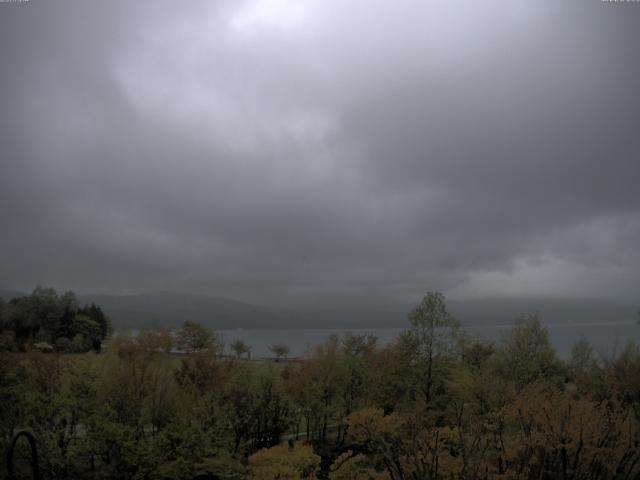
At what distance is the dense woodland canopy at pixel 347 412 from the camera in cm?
1600

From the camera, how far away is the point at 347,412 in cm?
3753

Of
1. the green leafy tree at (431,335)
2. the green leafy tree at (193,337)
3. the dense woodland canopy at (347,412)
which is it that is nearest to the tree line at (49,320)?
the green leafy tree at (193,337)

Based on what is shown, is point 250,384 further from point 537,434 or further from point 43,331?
point 43,331

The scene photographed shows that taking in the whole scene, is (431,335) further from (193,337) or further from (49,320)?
(49,320)

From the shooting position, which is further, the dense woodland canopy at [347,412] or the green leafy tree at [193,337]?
the green leafy tree at [193,337]

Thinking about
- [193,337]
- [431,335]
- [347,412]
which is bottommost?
[347,412]

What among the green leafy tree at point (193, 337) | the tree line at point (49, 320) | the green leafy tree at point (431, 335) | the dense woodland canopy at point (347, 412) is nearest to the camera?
the dense woodland canopy at point (347, 412)

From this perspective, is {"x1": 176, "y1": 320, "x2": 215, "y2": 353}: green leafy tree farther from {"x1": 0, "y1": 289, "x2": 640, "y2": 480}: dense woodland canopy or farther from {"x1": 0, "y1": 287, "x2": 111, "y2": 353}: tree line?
{"x1": 0, "y1": 287, "x2": 111, "y2": 353}: tree line

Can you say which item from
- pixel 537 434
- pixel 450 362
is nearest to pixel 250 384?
pixel 450 362

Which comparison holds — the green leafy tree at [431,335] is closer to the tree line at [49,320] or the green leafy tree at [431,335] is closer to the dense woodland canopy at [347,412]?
the dense woodland canopy at [347,412]

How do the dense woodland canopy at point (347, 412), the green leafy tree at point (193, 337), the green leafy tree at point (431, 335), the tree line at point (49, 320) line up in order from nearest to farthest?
the dense woodland canopy at point (347, 412)
the green leafy tree at point (431, 335)
the green leafy tree at point (193, 337)
the tree line at point (49, 320)

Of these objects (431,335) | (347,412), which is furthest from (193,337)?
(431,335)

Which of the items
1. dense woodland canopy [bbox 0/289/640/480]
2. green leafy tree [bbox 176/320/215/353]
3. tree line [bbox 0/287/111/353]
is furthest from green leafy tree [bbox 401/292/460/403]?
tree line [bbox 0/287/111/353]

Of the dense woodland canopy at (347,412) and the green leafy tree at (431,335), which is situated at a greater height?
the green leafy tree at (431,335)
